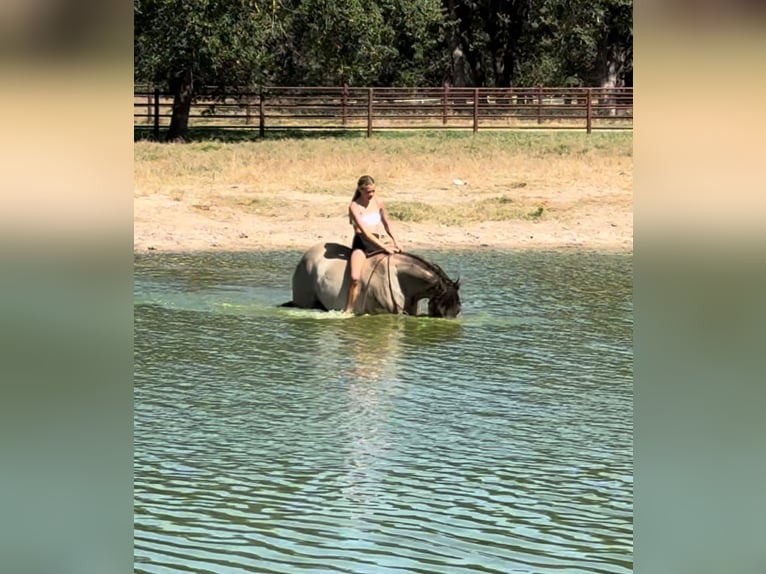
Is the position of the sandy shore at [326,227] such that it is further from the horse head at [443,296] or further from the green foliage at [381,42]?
the horse head at [443,296]

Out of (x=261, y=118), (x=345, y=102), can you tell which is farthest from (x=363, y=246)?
(x=345, y=102)

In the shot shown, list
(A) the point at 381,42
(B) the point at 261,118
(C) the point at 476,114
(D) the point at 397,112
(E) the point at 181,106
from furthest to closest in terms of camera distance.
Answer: (A) the point at 381,42 < (D) the point at 397,112 < (C) the point at 476,114 < (B) the point at 261,118 < (E) the point at 181,106

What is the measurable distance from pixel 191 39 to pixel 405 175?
1010cm

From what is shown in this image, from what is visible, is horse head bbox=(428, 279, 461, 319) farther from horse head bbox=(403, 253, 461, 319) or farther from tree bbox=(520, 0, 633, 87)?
tree bbox=(520, 0, 633, 87)

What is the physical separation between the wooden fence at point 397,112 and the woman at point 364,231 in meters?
22.0

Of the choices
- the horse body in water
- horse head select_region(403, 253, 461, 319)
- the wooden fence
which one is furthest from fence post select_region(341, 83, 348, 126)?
horse head select_region(403, 253, 461, 319)

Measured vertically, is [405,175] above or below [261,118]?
below
